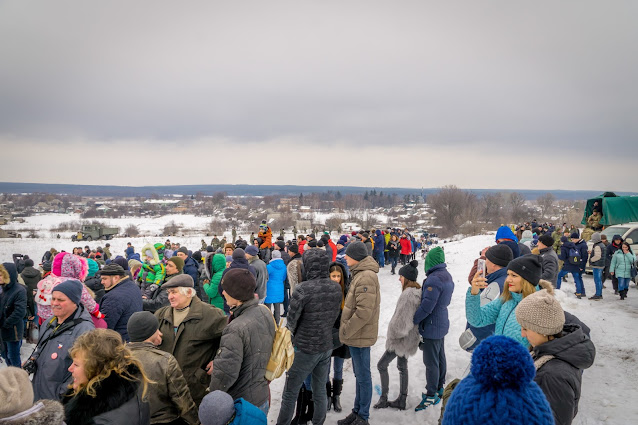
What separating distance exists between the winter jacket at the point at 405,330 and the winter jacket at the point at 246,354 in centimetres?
186

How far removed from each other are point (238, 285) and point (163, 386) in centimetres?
89

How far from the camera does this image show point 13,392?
1505mm

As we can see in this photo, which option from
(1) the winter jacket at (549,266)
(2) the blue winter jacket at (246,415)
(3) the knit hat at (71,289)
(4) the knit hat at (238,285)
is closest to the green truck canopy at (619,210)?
(1) the winter jacket at (549,266)

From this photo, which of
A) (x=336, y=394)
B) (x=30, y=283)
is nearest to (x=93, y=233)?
(x=30, y=283)

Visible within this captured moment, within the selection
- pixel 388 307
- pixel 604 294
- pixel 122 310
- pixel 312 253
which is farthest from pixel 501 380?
pixel 604 294

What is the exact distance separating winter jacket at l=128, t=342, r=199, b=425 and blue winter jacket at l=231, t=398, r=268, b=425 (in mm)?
712

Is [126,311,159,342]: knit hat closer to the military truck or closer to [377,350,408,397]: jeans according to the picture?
[377,350,408,397]: jeans

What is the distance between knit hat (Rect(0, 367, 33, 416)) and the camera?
149 cm

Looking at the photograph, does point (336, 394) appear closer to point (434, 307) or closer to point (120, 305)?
point (434, 307)

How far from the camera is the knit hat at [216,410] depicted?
1.98 metres

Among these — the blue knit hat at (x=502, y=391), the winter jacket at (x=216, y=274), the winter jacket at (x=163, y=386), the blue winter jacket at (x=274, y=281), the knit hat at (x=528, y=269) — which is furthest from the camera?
the blue winter jacket at (x=274, y=281)

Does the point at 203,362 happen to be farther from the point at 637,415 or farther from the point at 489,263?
the point at 637,415

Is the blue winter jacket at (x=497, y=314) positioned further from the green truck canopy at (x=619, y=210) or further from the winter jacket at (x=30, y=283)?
the green truck canopy at (x=619, y=210)

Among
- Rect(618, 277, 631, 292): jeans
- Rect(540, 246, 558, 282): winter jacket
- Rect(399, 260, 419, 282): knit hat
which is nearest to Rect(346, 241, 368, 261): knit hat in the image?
Rect(399, 260, 419, 282): knit hat
